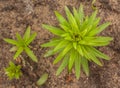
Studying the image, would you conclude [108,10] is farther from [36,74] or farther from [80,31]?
[36,74]

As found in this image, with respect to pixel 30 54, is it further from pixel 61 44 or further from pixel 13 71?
pixel 61 44

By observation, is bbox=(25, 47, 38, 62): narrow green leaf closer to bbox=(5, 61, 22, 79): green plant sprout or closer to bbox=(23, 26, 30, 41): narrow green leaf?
bbox=(23, 26, 30, 41): narrow green leaf

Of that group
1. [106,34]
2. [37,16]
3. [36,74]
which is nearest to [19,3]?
[37,16]

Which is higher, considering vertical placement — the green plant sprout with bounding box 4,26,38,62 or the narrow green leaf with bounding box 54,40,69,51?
the green plant sprout with bounding box 4,26,38,62

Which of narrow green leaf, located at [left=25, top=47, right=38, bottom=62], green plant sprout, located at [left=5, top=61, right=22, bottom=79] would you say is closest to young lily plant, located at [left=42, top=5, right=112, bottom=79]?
narrow green leaf, located at [left=25, top=47, right=38, bottom=62]

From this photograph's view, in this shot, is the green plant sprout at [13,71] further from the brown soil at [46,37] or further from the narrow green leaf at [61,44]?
the narrow green leaf at [61,44]

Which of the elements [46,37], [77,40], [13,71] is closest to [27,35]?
[46,37]
